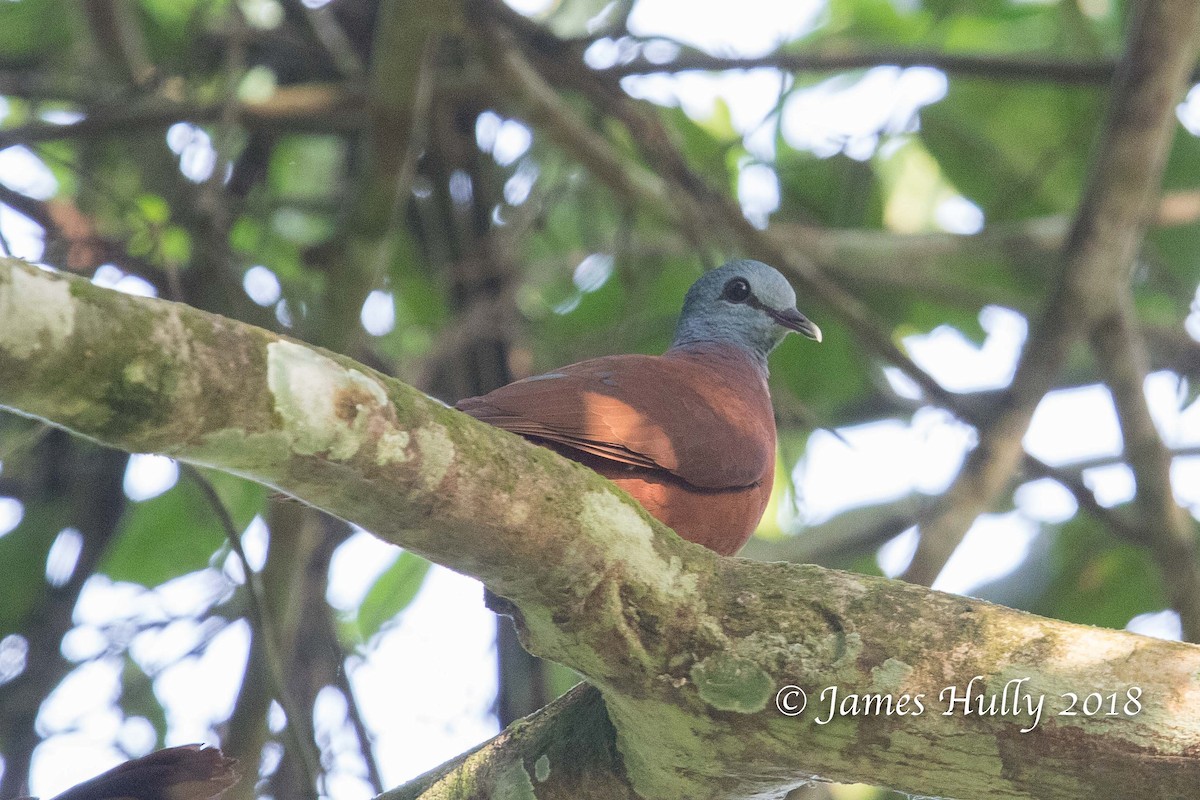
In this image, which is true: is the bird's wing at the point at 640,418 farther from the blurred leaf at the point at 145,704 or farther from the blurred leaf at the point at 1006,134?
the blurred leaf at the point at 1006,134

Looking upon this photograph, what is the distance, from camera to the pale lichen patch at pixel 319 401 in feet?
6.44

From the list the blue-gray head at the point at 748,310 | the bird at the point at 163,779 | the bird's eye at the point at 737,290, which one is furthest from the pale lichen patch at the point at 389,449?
the bird's eye at the point at 737,290

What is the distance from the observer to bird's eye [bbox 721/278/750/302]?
16.1 ft

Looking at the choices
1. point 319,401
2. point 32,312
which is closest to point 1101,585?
point 319,401

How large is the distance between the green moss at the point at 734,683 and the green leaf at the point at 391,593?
360 centimetres

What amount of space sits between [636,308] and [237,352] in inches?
169

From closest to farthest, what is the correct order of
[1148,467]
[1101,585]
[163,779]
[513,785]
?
[163,779]
[513,785]
[1148,467]
[1101,585]

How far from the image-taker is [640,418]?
3449 millimetres

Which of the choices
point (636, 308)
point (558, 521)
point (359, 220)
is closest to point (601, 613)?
point (558, 521)

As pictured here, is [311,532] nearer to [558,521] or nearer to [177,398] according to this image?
[558,521]

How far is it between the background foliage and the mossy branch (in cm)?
221

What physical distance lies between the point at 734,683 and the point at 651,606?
21 centimetres

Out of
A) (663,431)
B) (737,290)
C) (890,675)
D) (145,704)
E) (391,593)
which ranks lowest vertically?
(890,675)

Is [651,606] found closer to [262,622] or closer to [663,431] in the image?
[663,431]
